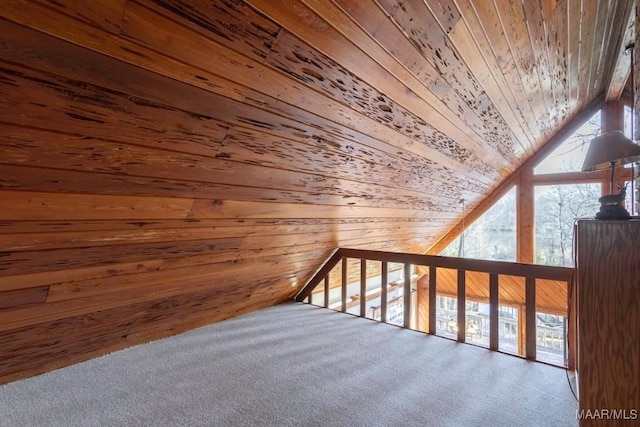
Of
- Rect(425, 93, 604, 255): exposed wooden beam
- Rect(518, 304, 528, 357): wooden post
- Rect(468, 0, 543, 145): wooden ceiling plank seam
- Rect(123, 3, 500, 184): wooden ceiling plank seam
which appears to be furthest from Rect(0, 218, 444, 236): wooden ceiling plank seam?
Rect(518, 304, 528, 357): wooden post

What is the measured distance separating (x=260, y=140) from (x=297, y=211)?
2.82ft

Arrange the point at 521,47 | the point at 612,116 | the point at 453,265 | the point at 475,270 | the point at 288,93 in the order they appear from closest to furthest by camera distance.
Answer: the point at 288,93 < the point at 521,47 < the point at 475,270 < the point at 453,265 < the point at 612,116

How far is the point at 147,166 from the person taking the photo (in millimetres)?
1294

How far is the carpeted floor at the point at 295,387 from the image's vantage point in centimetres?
148

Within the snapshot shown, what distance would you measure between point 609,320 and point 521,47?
1616 mm

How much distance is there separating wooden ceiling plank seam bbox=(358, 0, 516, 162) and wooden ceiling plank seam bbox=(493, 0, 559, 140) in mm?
251

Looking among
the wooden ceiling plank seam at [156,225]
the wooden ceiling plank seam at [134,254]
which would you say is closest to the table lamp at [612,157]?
the wooden ceiling plank seam at [156,225]

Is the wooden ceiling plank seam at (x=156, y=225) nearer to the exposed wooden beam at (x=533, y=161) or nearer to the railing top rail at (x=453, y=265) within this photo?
the railing top rail at (x=453, y=265)

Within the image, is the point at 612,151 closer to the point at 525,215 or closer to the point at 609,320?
the point at 609,320

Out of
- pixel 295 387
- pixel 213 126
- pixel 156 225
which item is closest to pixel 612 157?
pixel 213 126

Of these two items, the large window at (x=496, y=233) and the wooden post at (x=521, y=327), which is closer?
the large window at (x=496, y=233)

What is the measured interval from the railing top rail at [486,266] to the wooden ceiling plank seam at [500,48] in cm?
133

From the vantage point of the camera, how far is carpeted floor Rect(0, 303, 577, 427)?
4.87 ft

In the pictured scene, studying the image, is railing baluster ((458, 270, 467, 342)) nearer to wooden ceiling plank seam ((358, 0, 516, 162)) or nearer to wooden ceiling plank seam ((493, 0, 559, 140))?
wooden ceiling plank seam ((358, 0, 516, 162))
